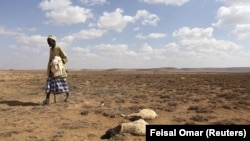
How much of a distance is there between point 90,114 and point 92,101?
304cm

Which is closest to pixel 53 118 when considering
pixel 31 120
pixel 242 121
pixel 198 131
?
pixel 31 120

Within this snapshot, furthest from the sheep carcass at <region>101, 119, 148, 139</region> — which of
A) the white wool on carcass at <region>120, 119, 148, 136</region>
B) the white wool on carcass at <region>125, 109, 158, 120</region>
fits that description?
the white wool on carcass at <region>125, 109, 158, 120</region>

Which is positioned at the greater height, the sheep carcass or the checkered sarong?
the checkered sarong

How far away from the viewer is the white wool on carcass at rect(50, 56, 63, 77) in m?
11.2

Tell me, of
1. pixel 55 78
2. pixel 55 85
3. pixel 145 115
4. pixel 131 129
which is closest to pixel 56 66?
pixel 55 78

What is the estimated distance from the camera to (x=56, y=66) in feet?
36.9

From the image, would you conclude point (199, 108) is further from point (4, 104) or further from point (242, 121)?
point (4, 104)

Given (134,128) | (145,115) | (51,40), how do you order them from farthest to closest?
(51,40), (145,115), (134,128)

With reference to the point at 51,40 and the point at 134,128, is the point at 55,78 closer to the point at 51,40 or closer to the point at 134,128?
the point at 51,40

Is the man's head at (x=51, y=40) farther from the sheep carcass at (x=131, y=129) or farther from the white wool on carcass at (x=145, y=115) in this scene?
the sheep carcass at (x=131, y=129)

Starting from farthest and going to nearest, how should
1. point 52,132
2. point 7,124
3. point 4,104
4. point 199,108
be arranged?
point 4,104 < point 199,108 < point 7,124 < point 52,132

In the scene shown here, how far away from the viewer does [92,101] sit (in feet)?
42.3

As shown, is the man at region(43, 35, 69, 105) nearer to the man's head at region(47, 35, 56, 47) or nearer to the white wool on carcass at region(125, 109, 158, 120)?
the man's head at region(47, 35, 56, 47)

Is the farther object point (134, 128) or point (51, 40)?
point (51, 40)
